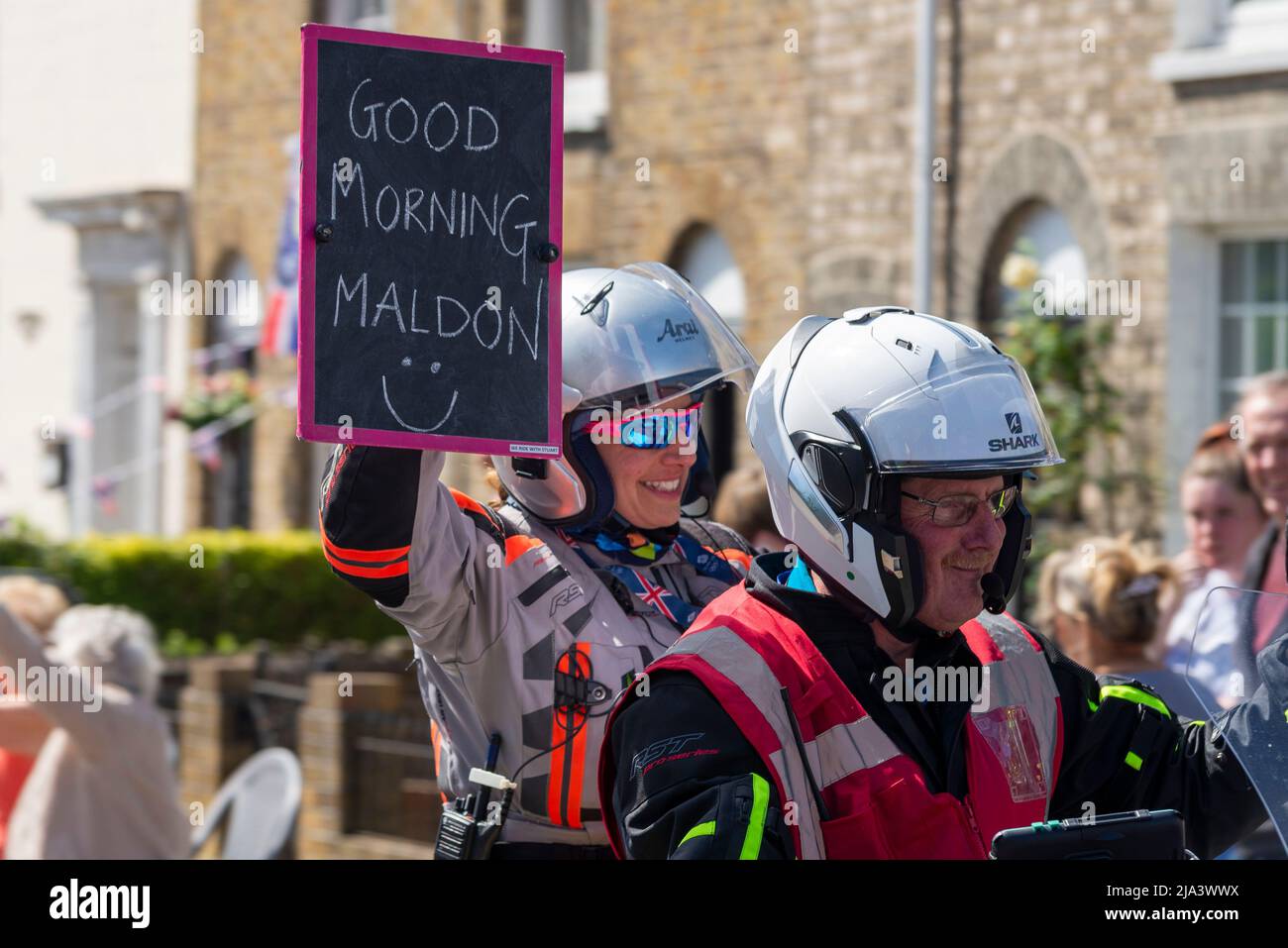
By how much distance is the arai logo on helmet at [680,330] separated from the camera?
11.9 feet

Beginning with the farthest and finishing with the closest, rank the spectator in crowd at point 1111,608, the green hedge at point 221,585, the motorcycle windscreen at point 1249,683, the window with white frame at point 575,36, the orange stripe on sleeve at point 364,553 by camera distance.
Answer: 1. the green hedge at point 221,585
2. the window with white frame at point 575,36
3. the spectator in crowd at point 1111,608
4. the orange stripe on sleeve at point 364,553
5. the motorcycle windscreen at point 1249,683

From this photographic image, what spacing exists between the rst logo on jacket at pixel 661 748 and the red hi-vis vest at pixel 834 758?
64 millimetres

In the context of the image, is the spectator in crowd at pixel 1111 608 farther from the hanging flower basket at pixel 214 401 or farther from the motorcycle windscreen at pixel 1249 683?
the hanging flower basket at pixel 214 401

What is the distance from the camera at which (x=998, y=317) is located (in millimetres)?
11125

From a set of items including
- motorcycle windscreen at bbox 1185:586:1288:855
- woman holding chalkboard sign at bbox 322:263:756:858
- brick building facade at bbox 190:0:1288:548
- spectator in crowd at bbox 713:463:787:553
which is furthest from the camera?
brick building facade at bbox 190:0:1288:548

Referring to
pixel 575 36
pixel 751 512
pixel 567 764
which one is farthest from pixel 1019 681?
pixel 575 36

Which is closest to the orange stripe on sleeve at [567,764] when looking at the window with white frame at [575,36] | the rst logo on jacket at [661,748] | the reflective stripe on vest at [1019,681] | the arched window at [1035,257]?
the reflective stripe on vest at [1019,681]

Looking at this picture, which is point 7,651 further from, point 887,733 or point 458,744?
point 887,733

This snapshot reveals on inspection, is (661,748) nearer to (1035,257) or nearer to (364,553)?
(364,553)

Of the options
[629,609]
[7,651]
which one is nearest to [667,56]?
[7,651]

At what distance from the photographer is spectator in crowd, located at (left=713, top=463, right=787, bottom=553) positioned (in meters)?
5.54

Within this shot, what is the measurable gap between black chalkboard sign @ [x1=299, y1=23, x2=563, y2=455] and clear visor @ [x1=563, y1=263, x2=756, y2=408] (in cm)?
81

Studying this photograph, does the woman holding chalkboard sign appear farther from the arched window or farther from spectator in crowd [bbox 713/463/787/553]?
the arched window

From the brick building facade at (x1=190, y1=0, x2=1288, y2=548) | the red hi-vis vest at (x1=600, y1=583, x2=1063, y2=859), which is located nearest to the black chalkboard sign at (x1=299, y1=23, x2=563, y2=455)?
the red hi-vis vest at (x1=600, y1=583, x2=1063, y2=859)
